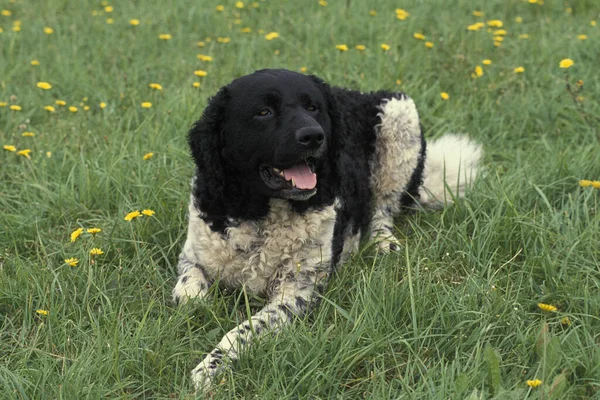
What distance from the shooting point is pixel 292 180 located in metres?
2.96

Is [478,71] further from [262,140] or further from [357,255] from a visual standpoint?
[262,140]

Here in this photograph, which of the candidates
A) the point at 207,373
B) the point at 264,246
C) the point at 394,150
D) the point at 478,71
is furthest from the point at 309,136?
the point at 478,71

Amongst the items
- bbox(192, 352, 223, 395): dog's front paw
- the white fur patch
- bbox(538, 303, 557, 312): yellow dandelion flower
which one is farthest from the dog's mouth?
the white fur patch

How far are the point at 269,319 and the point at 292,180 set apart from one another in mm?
559

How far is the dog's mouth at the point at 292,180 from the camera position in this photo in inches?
116

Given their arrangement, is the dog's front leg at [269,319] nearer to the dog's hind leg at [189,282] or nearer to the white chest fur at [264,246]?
the white chest fur at [264,246]

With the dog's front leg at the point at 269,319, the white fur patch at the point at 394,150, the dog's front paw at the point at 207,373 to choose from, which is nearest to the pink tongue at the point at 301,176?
the dog's front leg at the point at 269,319

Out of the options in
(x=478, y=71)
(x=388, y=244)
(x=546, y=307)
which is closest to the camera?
(x=546, y=307)

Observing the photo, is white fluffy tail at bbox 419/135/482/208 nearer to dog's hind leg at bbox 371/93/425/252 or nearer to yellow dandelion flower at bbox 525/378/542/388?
dog's hind leg at bbox 371/93/425/252

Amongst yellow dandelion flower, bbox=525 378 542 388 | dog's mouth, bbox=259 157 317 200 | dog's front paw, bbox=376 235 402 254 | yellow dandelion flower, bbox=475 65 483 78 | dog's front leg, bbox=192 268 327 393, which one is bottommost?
dog's front paw, bbox=376 235 402 254

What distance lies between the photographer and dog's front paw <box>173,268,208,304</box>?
3021 millimetres

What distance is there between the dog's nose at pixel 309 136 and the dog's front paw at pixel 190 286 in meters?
0.75

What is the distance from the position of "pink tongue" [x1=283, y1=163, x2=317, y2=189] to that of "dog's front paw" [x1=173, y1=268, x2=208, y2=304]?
59 cm

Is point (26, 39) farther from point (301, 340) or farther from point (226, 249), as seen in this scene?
point (301, 340)
